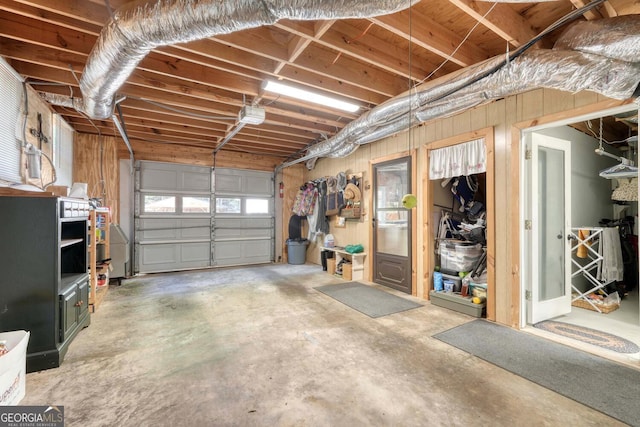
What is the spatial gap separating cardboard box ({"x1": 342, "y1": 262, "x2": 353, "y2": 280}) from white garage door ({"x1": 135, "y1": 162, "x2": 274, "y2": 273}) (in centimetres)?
267

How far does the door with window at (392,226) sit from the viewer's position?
4410 millimetres

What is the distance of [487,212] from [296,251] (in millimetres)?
4640

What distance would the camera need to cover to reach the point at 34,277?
2.24 meters

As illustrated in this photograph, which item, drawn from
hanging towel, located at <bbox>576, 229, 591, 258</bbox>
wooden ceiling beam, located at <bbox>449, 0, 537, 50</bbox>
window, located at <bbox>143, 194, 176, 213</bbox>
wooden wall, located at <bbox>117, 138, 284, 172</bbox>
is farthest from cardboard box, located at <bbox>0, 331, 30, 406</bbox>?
hanging towel, located at <bbox>576, 229, 591, 258</bbox>

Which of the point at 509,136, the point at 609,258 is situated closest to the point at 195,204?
the point at 509,136

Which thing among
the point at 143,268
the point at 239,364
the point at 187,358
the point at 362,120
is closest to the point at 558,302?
the point at 362,120

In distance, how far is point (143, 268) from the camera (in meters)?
5.87

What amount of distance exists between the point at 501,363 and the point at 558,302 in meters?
1.81

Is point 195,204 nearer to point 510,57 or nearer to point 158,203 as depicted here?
point 158,203

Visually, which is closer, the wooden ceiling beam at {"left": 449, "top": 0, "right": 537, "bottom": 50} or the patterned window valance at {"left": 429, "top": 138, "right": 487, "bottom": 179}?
the wooden ceiling beam at {"left": 449, "top": 0, "right": 537, "bottom": 50}

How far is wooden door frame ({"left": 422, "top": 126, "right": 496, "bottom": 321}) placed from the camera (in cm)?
327

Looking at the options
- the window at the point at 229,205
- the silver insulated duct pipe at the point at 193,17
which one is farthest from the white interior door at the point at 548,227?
the window at the point at 229,205

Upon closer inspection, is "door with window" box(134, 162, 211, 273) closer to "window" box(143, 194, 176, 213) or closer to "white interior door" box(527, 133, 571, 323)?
"window" box(143, 194, 176, 213)

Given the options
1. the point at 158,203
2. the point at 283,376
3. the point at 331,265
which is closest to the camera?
the point at 283,376
